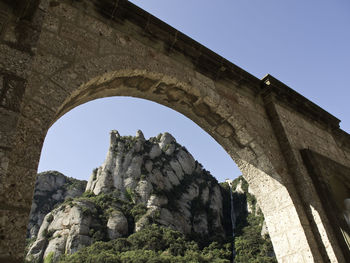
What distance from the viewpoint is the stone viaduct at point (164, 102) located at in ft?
6.44

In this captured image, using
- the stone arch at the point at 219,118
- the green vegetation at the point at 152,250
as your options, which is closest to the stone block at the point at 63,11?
the stone arch at the point at 219,118

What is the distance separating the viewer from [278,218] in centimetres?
366

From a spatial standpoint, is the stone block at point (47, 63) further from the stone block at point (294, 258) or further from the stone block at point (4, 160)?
the stone block at point (294, 258)

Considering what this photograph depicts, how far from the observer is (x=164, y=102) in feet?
13.1

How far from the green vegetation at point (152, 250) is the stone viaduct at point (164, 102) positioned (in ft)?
82.7

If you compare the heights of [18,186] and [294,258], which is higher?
[18,186]

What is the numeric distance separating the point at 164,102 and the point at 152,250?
28.5m

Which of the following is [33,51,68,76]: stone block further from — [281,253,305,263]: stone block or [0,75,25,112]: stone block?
[281,253,305,263]: stone block

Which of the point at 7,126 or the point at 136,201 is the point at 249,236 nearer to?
the point at 136,201

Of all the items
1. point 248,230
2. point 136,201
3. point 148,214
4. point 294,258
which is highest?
point 136,201

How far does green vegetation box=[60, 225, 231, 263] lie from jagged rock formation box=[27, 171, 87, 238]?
1765 centimetres

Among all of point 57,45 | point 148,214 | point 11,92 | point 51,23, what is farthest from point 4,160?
point 148,214

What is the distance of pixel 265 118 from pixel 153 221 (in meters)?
31.0

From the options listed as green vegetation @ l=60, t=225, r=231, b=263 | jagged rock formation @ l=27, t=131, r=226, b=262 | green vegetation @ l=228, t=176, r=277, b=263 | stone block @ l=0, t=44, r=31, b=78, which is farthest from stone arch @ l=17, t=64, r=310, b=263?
jagged rock formation @ l=27, t=131, r=226, b=262
